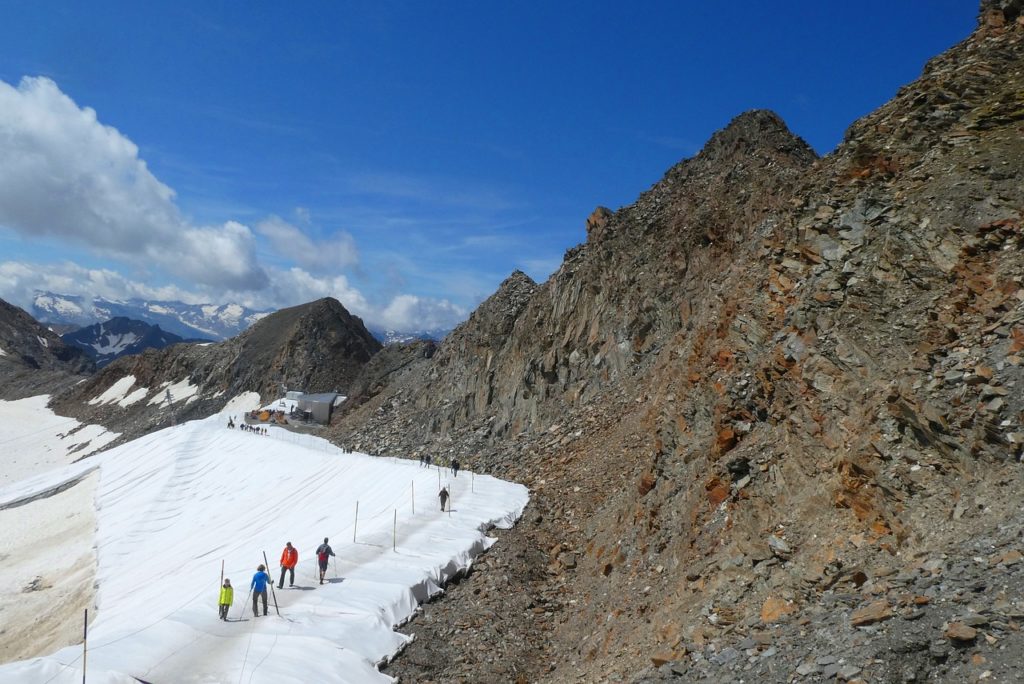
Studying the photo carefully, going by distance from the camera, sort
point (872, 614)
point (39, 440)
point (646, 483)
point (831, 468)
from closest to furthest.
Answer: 1. point (872, 614)
2. point (831, 468)
3. point (646, 483)
4. point (39, 440)

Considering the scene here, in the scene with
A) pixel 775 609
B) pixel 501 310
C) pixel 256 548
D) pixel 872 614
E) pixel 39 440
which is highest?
pixel 501 310

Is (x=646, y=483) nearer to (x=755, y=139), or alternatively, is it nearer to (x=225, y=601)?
(x=225, y=601)

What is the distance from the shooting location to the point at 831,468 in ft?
43.6

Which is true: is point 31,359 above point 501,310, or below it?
below

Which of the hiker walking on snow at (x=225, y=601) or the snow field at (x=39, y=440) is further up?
the hiker walking on snow at (x=225, y=601)

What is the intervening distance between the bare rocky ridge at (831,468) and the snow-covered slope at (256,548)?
1595 millimetres

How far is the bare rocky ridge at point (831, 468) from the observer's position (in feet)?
30.9

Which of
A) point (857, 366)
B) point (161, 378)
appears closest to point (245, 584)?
point (857, 366)

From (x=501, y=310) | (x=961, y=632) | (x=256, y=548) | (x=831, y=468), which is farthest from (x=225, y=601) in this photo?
(x=501, y=310)

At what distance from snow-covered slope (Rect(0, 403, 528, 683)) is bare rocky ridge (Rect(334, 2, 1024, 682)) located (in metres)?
1.60

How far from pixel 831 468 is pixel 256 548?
24.2 meters

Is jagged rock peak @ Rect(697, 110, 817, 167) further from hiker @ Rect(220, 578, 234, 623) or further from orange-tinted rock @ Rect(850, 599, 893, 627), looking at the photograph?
hiker @ Rect(220, 578, 234, 623)

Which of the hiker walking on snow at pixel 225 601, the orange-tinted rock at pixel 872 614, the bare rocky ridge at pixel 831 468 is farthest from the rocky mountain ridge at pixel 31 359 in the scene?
the orange-tinted rock at pixel 872 614

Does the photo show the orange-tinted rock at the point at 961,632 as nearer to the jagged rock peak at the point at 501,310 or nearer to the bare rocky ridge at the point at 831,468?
the bare rocky ridge at the point at 831,468
